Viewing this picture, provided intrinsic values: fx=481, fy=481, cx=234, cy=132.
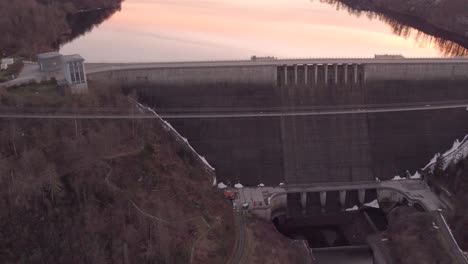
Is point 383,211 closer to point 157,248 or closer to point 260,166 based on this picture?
point 260,166

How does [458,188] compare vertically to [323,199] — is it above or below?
above

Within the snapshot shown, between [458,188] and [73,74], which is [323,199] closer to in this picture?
[458,188]

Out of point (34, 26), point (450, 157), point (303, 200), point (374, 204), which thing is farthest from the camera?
point (34, 26)

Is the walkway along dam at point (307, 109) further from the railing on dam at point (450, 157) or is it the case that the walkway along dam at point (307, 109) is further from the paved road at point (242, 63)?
the railing on dam at point (450, 157)

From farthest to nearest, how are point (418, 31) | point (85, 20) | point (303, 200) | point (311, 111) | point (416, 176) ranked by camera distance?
point (85, 20)
point (418, 31)
point (311, 111)
point (416, 176)
point (303, 200)

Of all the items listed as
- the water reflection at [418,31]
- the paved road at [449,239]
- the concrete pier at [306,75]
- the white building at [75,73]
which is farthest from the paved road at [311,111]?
the water reflection at [418,31]

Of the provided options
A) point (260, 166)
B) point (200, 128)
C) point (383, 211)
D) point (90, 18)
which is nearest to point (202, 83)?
point (200, 128)

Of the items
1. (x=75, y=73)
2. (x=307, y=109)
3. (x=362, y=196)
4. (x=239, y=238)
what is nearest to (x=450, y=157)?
(x=362, y=196)
